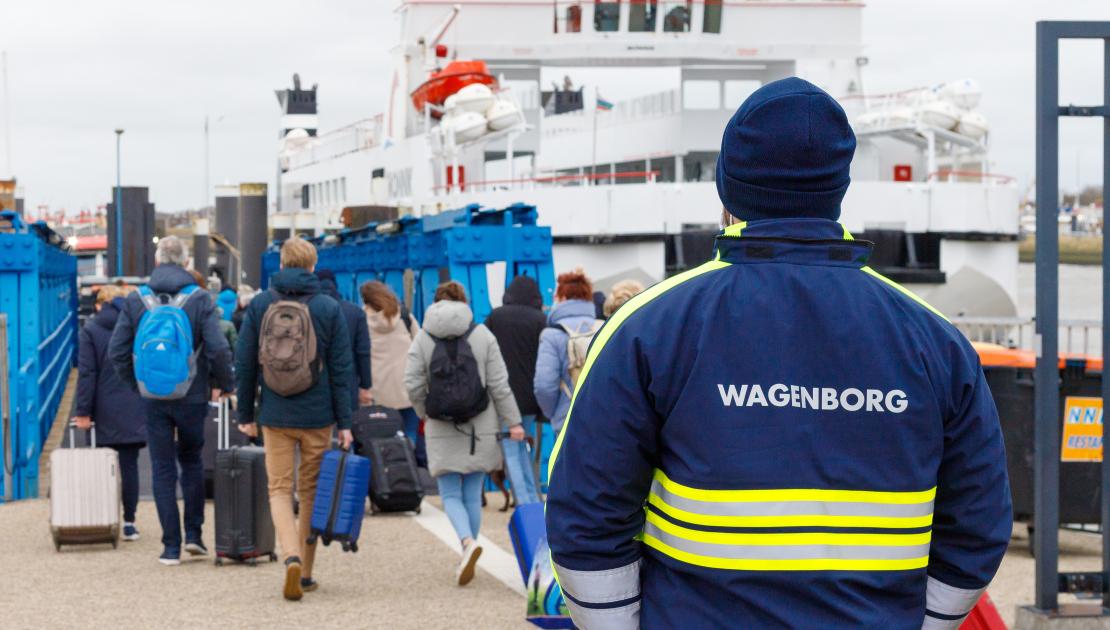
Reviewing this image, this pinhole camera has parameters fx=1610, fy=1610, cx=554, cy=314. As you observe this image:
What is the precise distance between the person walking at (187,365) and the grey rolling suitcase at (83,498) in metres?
0.66

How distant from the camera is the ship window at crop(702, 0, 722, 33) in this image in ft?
114

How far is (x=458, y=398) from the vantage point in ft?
26.7

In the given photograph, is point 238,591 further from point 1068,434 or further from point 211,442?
point 1068,434

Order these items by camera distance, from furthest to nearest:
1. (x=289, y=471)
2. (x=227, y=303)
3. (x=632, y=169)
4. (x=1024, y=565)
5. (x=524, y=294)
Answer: (x=632, y=169) < (x=227, y=303) < (x=524, y=294) < (x=1024, y=565) < (x=289, y=471)

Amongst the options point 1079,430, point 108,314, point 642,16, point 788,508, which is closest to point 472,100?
point 642,16

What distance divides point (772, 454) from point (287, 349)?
5.11 metres

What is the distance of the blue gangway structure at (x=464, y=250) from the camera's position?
13.6 m

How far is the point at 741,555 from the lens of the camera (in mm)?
2561

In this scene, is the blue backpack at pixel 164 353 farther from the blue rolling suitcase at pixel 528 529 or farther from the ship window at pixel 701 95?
the ship window at pixel 701 95

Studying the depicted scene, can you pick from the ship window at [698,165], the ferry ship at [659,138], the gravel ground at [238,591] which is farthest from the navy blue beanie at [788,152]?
the ship window at [698,165]

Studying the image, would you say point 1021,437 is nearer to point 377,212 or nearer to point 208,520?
point 208,520

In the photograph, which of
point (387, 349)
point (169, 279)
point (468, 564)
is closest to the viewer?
point (468, 564)

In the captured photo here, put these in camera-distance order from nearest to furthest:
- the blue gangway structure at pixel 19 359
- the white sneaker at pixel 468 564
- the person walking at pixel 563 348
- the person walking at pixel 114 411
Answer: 1. the white sneaker at pixel 468 564
2. the person walking at pixel 563 348
3. the person walking at pixel 114 411
4. the blue gangway structure at pixel 19 359

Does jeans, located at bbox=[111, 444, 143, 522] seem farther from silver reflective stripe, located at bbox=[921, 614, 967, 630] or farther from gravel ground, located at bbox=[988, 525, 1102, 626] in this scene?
silver reflective stripe, located at bbox=[921, 614, 967, 630]
